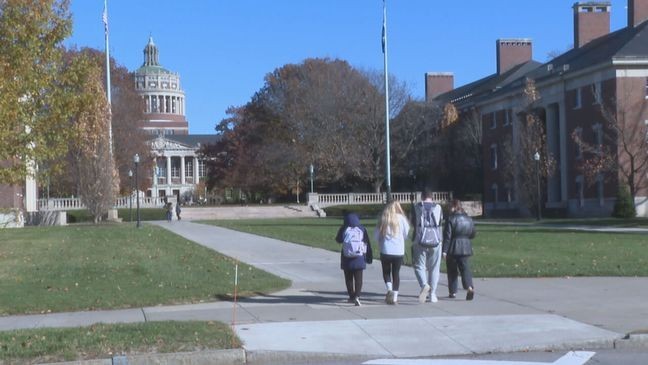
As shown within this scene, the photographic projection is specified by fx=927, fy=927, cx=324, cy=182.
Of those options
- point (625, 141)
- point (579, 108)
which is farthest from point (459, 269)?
point (579, 108)

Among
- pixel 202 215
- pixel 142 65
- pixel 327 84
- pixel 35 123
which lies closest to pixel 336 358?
pixel 35 123

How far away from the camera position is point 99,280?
57.6 feet

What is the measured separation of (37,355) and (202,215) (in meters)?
62.6

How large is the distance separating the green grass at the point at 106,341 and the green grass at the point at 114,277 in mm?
2971

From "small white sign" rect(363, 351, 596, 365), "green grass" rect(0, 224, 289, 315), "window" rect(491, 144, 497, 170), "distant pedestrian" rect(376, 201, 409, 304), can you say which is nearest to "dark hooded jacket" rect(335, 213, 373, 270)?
"distant pedestrian" rect(376, 201, 409, 304)

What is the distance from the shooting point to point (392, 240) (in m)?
14.3

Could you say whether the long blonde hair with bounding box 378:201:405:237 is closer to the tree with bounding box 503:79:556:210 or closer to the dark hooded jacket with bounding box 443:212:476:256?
the dark hooded jacket with bounding box 443:212:476:256

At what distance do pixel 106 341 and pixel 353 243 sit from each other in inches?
188

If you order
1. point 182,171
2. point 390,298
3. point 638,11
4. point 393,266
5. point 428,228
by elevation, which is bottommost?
point 390,298

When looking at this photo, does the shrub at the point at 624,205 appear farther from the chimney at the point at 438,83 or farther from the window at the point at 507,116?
the chimney at the point at 438,83

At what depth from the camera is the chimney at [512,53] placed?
3265 inches

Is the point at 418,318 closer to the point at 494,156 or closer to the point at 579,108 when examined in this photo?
the point at 579,108

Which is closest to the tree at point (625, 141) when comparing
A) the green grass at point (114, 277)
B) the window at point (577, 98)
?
the window at point (577, 98)

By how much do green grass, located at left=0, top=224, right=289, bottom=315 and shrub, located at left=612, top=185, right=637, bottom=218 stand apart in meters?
32.1
